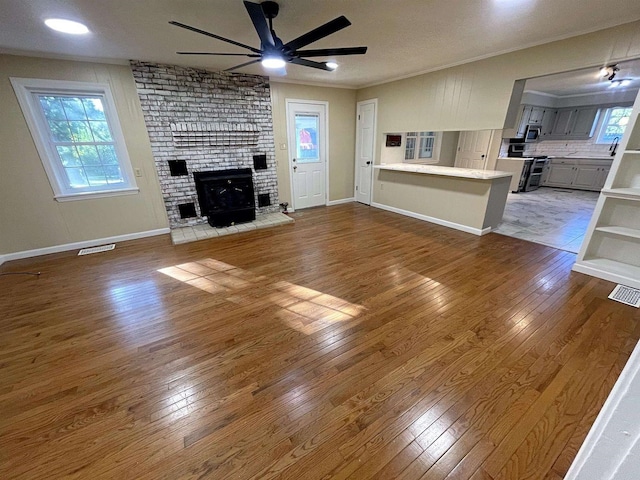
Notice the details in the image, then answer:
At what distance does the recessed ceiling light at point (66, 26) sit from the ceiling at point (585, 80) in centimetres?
515

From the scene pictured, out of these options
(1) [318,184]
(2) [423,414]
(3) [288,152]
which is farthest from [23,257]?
(2) [423,414]

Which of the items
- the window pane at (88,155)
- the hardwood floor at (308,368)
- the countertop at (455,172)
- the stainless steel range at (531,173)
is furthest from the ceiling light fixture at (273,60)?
the stainless steel range at (531,173)

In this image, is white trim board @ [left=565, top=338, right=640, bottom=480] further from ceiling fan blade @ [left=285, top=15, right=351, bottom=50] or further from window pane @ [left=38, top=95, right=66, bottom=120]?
window pane @ [left=38, top=95, right=66, bottom=120]

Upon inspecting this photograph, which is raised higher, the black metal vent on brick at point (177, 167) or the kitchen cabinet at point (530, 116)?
the kitchen cabinet at point (530, 116)

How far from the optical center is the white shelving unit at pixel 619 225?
8.49 feet

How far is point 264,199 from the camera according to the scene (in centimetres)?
519

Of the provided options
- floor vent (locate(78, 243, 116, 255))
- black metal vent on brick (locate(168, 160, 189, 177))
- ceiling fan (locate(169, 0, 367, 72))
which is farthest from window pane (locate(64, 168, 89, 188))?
ceiling fan (locate(169, 0, 367, 72))

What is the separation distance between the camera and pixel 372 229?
14.7 feet

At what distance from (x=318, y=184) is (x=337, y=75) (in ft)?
6.83

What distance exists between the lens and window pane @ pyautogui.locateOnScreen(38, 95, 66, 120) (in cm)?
345

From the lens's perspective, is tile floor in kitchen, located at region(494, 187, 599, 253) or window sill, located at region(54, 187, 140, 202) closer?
window sill, located at region(54, 187, 140, 202)

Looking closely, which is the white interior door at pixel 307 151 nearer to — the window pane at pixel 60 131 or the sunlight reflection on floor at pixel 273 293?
the sunlight reflection on floor at pixel 273 293

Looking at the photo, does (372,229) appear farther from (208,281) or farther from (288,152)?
(208,281)

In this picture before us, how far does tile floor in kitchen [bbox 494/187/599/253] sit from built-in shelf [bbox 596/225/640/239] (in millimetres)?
737
